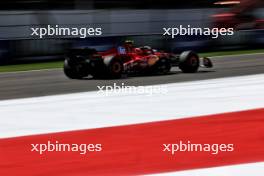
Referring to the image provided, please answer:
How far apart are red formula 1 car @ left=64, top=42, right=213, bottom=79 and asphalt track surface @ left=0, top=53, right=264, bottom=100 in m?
0.20

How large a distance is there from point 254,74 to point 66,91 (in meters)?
4.68

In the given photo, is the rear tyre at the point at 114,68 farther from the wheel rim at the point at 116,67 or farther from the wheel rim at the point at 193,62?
the wheel rim at the point at 193,62

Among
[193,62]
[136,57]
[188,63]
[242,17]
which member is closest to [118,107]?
[136,57]

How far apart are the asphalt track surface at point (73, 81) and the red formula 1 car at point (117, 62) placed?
201 mm

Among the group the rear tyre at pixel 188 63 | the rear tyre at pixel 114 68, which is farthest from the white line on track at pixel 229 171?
the rear tyre at pixel 188 63

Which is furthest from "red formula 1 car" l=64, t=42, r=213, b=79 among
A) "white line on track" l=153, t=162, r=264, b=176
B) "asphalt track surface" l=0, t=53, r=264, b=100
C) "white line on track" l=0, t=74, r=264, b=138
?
"white line on track" l=153, t=162, r=264, b=176

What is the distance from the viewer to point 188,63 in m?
15.6

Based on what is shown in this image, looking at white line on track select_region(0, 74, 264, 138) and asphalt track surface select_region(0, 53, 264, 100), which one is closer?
white line on track select_region(0, 74, 264, 138)

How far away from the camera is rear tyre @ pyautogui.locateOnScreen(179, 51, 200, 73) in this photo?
15500mm

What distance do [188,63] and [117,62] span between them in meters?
1.93

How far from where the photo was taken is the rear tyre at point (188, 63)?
610 inches

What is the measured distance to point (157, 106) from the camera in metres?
10.0

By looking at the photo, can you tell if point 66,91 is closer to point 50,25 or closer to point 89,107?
point 89,107

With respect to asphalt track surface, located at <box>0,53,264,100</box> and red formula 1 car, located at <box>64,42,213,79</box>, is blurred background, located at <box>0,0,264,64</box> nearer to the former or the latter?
asphalt track surface, located at <box>0,53,264,100</box>
